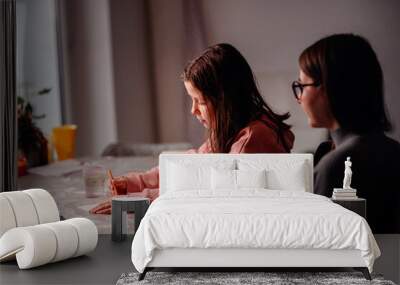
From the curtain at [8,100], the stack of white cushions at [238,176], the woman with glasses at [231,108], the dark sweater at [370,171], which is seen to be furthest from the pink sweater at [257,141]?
the curtain at [8,100]

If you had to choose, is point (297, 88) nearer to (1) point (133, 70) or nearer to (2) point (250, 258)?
(1) point (133, 70)

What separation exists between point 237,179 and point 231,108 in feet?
2.54

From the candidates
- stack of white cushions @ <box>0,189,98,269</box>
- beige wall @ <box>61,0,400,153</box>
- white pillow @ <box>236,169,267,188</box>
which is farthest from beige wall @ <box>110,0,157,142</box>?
stack of white cushions @ <box>0,189,98,269</box>

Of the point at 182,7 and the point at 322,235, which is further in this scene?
the point at 182,7

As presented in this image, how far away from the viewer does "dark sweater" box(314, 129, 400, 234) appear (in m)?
6.98

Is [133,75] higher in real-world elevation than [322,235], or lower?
higher

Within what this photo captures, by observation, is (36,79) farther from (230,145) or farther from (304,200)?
(304,200)

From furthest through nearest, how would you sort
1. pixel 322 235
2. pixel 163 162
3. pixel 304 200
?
pixel 163 162 → pixel 304 200 → pixel 322 235

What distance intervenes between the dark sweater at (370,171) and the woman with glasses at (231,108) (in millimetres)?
402

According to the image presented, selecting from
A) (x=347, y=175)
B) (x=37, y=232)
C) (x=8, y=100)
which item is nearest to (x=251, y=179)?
(x=347, y=175)

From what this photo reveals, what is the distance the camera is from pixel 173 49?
715 centimetres

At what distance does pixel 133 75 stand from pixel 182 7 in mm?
794

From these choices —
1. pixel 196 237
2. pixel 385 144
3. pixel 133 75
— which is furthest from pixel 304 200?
pixel 133 75

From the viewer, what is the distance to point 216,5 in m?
7.14
